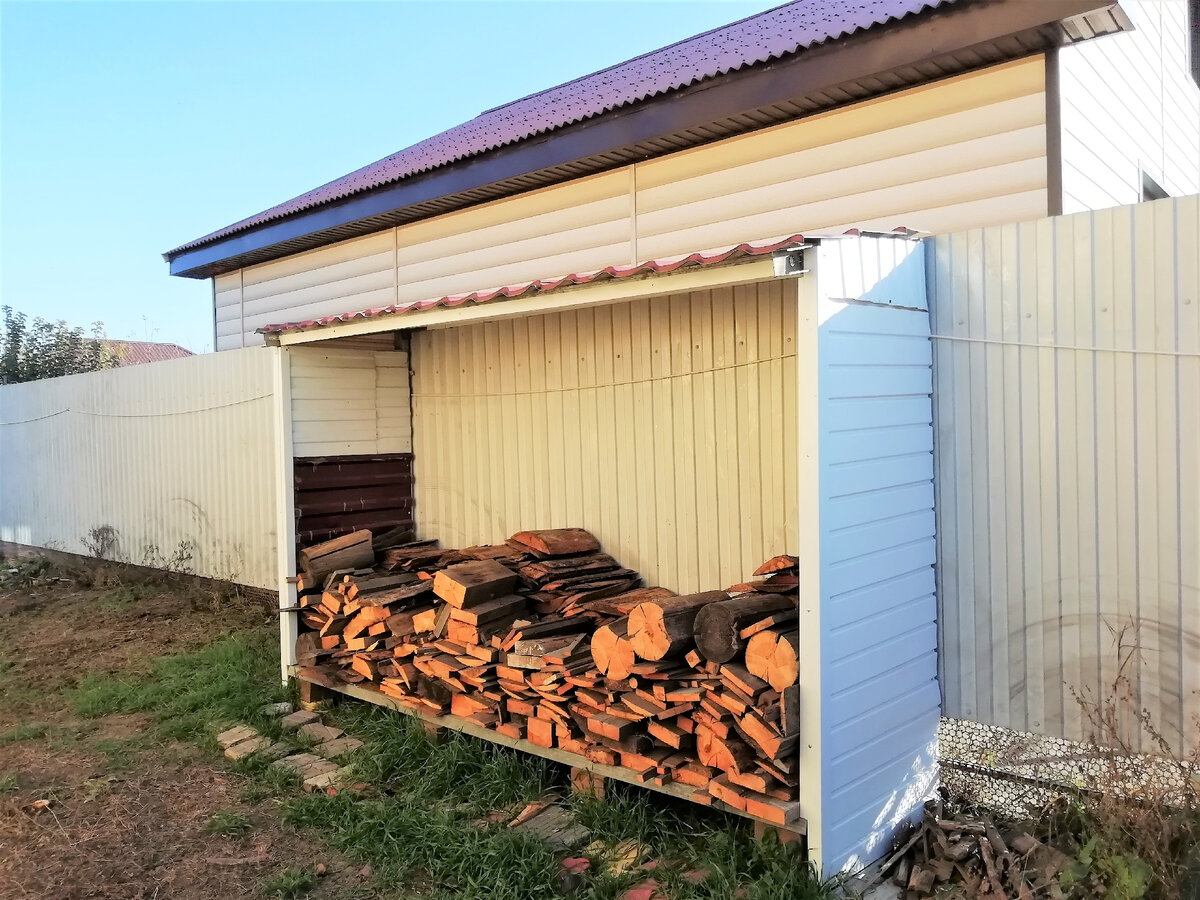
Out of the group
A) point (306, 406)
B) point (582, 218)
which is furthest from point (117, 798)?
point (582, 218)

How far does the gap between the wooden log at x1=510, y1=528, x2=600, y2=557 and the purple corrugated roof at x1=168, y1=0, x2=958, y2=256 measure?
277cm

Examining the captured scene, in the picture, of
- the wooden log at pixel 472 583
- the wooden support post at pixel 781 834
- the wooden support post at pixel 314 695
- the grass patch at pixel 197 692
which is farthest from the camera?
the wooden support post at pixel 314 695

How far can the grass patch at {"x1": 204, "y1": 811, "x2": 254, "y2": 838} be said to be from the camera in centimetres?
421

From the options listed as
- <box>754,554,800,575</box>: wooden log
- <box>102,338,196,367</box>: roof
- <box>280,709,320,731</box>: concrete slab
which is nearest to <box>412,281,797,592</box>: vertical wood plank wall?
<box>754,554,800,575</box>: wooden log

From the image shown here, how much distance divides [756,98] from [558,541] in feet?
9.50

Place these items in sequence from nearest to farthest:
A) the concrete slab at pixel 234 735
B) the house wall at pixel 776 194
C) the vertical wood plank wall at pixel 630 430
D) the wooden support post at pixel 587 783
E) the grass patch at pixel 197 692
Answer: the wooden support post at pixel 587 783
the house wall at pixel 776 194
the vertical wood plank wall at pixel 630 430
the concrete slab at pixel 234 735
the grass patch at pixel 197 692

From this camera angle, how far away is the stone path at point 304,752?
4797 mm

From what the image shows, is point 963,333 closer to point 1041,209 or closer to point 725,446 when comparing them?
point 1041,209

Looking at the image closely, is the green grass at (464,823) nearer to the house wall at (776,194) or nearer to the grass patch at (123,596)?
the house wall at (776,194)

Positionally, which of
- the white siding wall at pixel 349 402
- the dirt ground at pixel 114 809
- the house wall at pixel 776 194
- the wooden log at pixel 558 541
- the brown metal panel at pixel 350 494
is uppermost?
the house wall at pixel 776 194

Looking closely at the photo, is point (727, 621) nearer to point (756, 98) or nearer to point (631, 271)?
point (631, 271)

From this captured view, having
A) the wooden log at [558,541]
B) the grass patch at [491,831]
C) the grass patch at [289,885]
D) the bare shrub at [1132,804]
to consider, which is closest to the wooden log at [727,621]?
the grass patch at [491,831]

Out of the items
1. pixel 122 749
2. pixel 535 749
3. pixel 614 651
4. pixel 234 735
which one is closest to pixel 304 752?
pixel 234 735

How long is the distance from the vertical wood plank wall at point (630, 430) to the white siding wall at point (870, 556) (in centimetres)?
87
